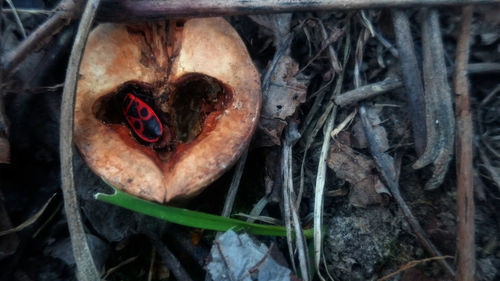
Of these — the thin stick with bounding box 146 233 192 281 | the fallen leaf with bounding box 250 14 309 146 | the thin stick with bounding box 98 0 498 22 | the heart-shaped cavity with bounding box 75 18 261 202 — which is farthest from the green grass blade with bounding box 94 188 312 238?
the thin stick with bounding box 98 0 498 22

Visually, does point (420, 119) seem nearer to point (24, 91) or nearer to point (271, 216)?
point (271, 216)

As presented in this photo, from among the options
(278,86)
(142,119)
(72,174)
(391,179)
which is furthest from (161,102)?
(391,179)

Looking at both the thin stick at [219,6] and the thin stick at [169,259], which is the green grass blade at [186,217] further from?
the thin stick at [219,6]

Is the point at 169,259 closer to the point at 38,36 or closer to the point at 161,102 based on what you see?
the point at 161,102

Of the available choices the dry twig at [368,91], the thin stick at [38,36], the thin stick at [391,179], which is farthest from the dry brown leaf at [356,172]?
the thin stick at [38,36]

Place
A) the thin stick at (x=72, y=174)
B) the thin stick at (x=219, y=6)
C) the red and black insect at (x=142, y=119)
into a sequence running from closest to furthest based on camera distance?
1. the thin stick at (x=72, y=174)
2. the thin stick at (x=219, y=6)
3. the red and black insect at (x=142, y=119)

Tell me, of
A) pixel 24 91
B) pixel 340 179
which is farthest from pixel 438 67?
Result: pixel 24 91
